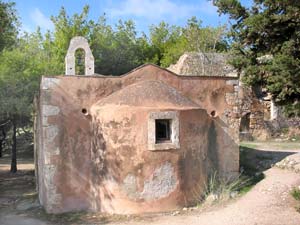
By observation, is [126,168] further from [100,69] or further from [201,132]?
[100,69]

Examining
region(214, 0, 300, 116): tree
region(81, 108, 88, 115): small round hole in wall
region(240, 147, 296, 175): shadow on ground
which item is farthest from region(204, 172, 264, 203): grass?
region(81, 108, 88, 115): small round hole in wall

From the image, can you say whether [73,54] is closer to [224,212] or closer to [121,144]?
[121,144]

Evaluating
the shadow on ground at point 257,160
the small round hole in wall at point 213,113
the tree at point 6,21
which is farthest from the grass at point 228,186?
the tree at point 6,21

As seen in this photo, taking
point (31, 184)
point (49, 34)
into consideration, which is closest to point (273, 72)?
point (31, 184)

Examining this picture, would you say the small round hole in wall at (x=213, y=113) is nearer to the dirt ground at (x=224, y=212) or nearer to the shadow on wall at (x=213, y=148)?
the shadow on wall at (x=213, y=148)

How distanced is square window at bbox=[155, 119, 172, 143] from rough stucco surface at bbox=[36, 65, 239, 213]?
0.38 m

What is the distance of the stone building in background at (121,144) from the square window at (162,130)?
3cm

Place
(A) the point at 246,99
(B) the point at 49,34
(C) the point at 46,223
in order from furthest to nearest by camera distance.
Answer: (B) the point at 49,34 < (A) the point at 246,99 < (C) the point at 46,223

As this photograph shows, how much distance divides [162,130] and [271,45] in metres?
3.90

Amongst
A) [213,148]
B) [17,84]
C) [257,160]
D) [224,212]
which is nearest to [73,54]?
[213,148]

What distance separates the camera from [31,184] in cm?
1748

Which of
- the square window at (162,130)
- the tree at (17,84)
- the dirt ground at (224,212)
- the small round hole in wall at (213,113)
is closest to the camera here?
the dirt ground at (224,212)

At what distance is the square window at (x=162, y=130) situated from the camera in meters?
11.3

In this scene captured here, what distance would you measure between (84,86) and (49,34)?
25.5 m
